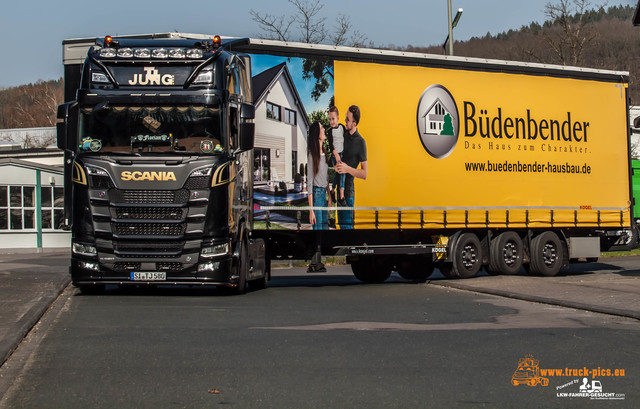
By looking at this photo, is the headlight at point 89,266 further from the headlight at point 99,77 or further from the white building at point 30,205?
the white building at point 30,205

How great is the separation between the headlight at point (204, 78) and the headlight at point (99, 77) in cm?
140

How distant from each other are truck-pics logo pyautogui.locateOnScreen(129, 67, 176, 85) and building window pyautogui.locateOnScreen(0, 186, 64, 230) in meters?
27.6

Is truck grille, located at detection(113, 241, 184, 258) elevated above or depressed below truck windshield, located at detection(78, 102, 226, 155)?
below

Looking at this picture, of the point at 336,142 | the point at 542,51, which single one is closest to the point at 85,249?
the point at 336,142

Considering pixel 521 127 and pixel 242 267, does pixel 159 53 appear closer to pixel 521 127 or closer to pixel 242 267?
pixel 242 267

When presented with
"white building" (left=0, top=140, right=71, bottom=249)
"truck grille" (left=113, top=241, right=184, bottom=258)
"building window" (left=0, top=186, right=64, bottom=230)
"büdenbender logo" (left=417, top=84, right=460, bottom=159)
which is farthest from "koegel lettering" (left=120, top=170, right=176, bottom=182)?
"white building" (left=0, top=140, right=71, bottom=249)

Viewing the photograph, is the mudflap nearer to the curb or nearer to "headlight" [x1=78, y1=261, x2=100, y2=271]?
"headlight" [x1=78, y1=261, x2=100, y2=271]

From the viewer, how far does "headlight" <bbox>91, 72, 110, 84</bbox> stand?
47.3ft

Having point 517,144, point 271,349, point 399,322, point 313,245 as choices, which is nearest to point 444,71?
point 517,144

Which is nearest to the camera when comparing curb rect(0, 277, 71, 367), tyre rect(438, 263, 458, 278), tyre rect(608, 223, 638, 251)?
curb rect(0, 277, 71, 367)

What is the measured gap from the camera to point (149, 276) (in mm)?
14102

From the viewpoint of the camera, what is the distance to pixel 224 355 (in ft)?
27.5

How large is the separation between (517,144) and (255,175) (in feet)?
22.0

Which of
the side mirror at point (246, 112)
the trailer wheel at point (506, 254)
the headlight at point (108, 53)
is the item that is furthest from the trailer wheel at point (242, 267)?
the trailer wheel at point (506, 254)
